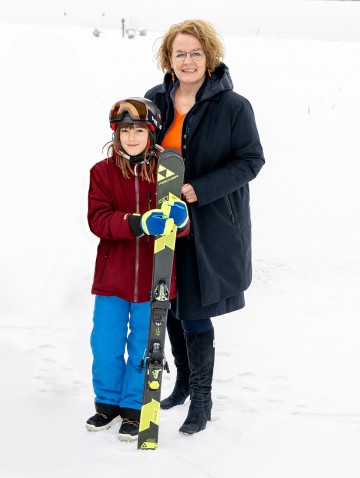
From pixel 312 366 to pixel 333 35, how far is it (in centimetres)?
1343

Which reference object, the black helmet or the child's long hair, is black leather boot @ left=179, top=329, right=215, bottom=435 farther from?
the black helmet

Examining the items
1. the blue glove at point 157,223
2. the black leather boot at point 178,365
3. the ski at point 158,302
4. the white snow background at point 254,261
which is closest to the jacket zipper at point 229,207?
the ski at point 158,302

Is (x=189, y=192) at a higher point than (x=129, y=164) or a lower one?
lower

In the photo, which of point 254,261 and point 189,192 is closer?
point 189,192

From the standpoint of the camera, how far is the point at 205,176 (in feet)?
11.7

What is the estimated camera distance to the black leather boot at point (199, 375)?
3846 millimetres

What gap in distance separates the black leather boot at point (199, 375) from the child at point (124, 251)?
0.99 feet

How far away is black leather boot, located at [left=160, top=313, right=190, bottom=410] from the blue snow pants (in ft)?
1.30

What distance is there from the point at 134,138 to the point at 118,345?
3.80 feet

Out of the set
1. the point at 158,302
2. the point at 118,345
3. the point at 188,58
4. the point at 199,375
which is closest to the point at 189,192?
the point at 158,302

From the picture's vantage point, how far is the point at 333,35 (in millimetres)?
16609

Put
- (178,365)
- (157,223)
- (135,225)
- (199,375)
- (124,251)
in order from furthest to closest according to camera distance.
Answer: (178,365) → (199,375) → (124,251) → (135,225) → (157,223)

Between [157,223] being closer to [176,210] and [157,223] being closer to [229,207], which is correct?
[176,210]

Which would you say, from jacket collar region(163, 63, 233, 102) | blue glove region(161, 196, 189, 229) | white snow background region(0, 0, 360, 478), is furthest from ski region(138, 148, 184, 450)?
jacket collar region(163, 63, 233, 102)
